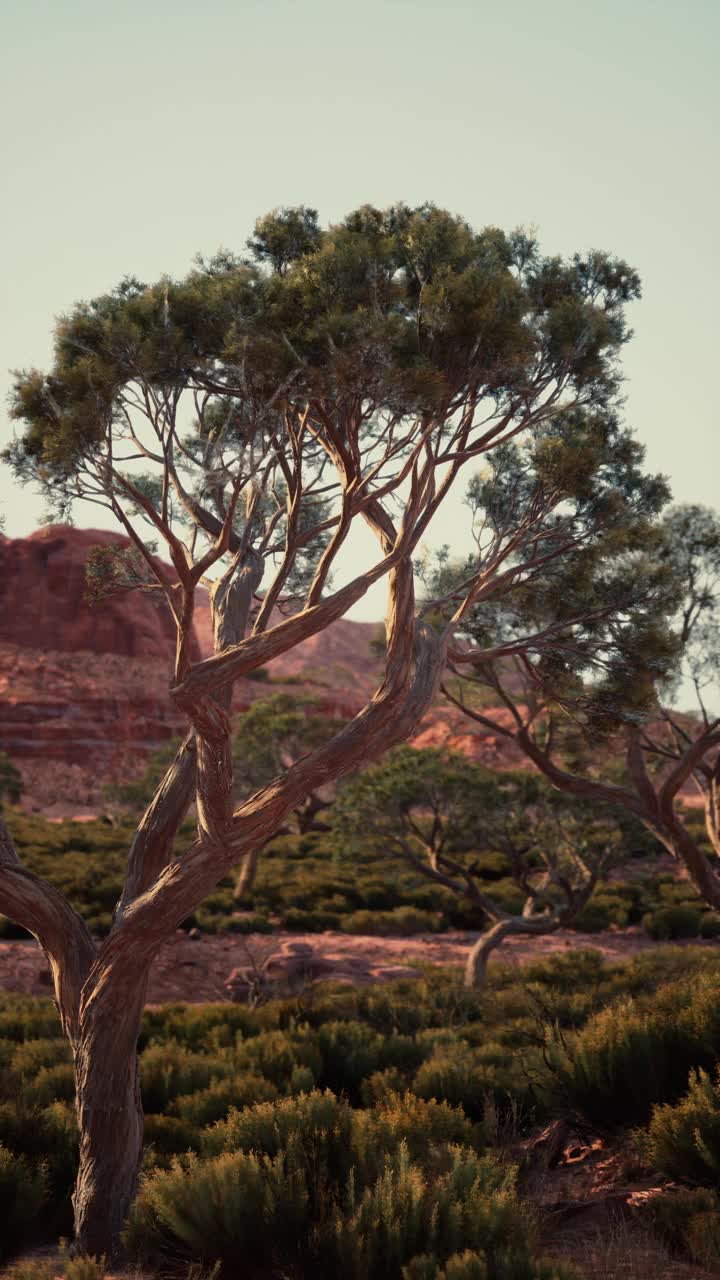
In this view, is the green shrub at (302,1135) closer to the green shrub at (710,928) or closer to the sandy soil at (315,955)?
the sandy soil at (315,955)

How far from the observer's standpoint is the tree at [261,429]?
704 centimetres

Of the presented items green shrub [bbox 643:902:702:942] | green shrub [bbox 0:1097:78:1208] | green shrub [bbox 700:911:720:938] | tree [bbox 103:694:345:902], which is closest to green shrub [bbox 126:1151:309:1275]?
green shrub [bbox 0:1097:78:1208]

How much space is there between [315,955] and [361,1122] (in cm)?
1560

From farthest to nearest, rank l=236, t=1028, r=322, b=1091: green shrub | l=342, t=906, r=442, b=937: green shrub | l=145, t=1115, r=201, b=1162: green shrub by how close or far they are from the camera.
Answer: l=342, t=906, r=442, b=937: green shrub → l=236, t=1028, r=322, b=1091: green shrub → l=145, t=1115, r=201, b=1162: green shrub

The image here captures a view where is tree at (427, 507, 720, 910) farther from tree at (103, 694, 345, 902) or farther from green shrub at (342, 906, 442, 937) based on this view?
tree at (103, 694, 345, 902)

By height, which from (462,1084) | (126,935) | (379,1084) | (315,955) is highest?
(126,935)

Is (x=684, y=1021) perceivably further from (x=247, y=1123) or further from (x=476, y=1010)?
(x=476, y=1010)

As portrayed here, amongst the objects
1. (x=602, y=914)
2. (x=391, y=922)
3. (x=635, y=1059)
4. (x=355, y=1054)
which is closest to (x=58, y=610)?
(x=391, y=922)

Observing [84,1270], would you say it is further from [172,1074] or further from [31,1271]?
[172,1074]

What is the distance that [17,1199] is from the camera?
7.05m

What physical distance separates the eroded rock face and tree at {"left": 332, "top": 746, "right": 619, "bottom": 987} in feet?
198

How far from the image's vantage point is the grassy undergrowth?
5.18m

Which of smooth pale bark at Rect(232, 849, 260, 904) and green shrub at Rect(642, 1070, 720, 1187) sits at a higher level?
green shrub at Rect(642, 1070, 720, 1187)

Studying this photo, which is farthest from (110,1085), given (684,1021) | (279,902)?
(279,902)
